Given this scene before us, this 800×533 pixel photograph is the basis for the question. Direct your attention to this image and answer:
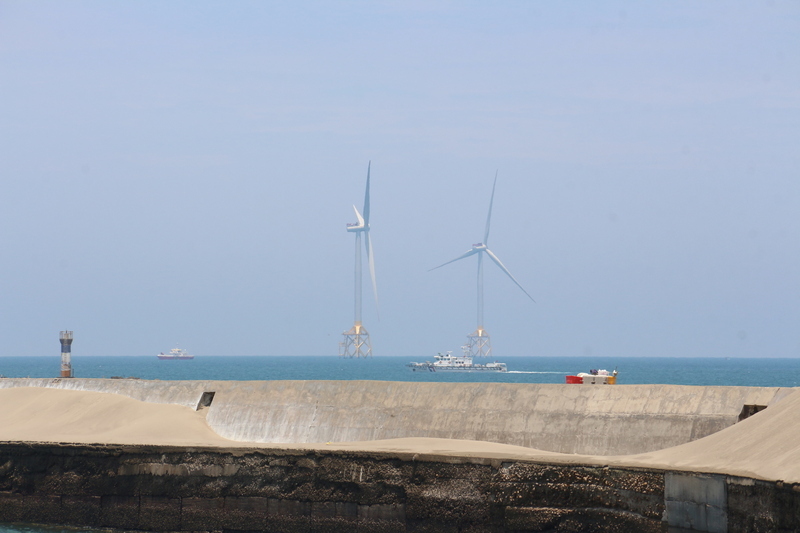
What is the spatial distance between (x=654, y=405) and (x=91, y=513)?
14.3 metres

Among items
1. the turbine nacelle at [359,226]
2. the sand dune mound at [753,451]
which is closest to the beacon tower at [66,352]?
the sand dune mound at [753,451]

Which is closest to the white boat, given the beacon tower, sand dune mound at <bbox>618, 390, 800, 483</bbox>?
the beacon tower

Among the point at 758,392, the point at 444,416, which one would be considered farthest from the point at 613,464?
the point at 444,416

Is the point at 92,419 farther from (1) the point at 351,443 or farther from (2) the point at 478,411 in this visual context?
(2) the point at 478,411

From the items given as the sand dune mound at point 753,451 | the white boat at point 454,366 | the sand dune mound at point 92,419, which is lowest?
the white boat at point 454,366

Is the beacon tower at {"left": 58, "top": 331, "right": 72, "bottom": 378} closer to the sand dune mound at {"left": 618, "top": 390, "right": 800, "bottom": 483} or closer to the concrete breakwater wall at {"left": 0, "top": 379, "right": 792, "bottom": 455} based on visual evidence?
the concrete breakwater wall at {"left": 0, "top": 379, "right": 792, "bottom": 455}

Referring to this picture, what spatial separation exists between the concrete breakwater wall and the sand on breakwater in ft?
2.50

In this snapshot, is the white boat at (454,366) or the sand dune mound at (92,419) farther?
the white boat at (454,366)

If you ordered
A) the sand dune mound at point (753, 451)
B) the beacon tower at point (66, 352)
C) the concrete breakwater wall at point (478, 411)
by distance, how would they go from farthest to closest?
the beacon tower at point (66, 352)
the concrete breakwater wall at point (478, 411)
the sand dune mound at point (753, 451)

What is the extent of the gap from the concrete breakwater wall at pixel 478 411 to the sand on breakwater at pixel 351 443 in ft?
2.50

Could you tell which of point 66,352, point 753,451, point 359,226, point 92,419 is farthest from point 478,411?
point 359,226

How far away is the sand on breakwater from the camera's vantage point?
17.4m

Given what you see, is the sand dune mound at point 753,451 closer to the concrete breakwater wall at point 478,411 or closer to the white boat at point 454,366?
the concrete breakwater wall at point 478,411

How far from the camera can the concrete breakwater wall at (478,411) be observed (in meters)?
24.0
